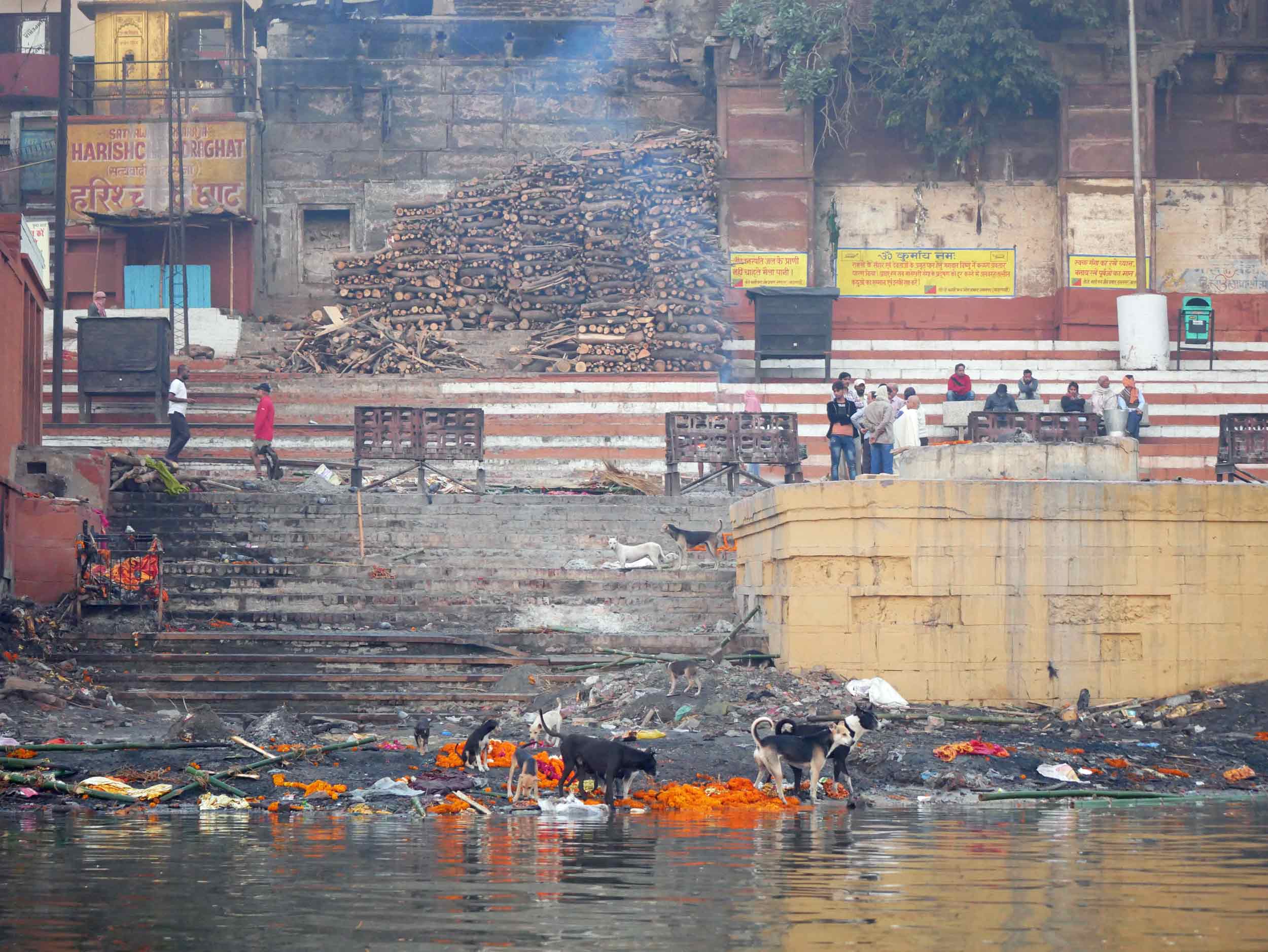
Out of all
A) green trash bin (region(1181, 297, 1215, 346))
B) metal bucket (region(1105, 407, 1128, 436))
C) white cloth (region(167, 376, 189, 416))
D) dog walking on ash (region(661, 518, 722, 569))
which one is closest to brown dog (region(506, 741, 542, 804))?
dog walking on ash (region(661, 518, 722, 569))

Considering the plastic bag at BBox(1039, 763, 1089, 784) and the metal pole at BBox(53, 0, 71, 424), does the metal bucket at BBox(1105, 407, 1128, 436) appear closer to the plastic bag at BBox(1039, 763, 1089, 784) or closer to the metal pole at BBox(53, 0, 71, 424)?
the plastic bag at BBox(1039, 763, 1089, 784)

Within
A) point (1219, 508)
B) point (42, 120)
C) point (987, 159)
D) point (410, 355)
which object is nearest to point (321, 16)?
point (42, 120)

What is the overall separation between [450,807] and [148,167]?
24.6 m

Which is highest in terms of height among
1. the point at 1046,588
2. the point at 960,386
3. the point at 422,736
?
the point at 960,386

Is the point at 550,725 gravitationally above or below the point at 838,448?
below

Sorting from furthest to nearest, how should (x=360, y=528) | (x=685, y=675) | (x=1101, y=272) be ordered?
(x=1101, y=272), (x=360, y=528), (x=685, y=675)

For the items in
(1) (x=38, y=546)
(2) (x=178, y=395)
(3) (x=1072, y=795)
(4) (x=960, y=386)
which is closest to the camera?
(3) (x=1072, y=795)

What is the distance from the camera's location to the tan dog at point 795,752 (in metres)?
11.7

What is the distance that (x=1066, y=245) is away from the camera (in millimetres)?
32125

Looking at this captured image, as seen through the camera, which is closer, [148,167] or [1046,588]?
[1046,588]

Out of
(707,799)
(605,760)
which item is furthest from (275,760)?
(707,799)

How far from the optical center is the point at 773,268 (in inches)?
1275

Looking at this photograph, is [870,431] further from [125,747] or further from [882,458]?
[125,747]

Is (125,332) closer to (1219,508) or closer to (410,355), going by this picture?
(410,355)
